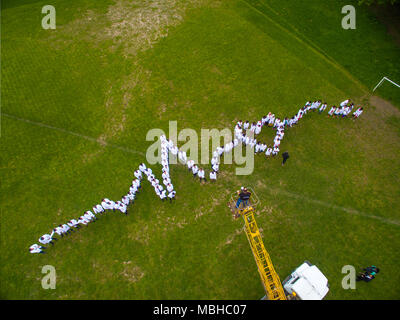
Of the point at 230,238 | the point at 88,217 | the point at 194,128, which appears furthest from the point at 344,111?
the point at 88,217

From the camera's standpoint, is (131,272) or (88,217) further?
(88,217)

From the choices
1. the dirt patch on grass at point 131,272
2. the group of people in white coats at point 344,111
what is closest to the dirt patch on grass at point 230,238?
the dirt patch on grass at point 131,272

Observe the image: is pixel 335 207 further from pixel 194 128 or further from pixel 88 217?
pixel 88 217

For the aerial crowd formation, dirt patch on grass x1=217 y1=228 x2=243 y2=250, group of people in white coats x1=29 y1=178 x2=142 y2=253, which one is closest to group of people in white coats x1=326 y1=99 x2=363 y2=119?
the aerial crowd formation

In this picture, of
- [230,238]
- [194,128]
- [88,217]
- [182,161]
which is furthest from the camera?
[194,128]
